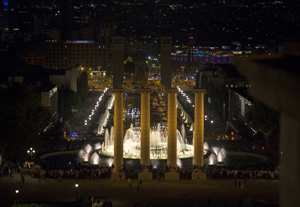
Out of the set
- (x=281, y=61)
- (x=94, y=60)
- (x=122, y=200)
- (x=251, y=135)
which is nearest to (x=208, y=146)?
(x=251, y=135)

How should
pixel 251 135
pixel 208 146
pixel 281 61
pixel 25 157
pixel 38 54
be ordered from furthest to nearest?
pixel 38 54 → pixel 251 135 → pixel 208 146 → pixel 25 157 → pixel 281 61

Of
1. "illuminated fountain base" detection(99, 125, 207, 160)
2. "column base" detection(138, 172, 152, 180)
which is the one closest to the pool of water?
"illuminated fountain base" detection(99, 125, 207, 160)

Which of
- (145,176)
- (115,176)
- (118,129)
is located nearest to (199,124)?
(145,176)

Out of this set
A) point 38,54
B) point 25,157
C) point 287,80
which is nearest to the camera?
point 287,80

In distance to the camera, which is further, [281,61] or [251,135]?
[251,135]

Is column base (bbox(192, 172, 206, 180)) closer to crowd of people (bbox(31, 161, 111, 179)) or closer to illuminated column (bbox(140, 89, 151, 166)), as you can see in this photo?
illuminated column (bbox(140, 89, 151, 166))

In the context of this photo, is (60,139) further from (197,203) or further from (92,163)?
(197,203)

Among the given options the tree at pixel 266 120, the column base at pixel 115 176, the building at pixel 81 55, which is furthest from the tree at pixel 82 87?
the column base at pixel 115 176
